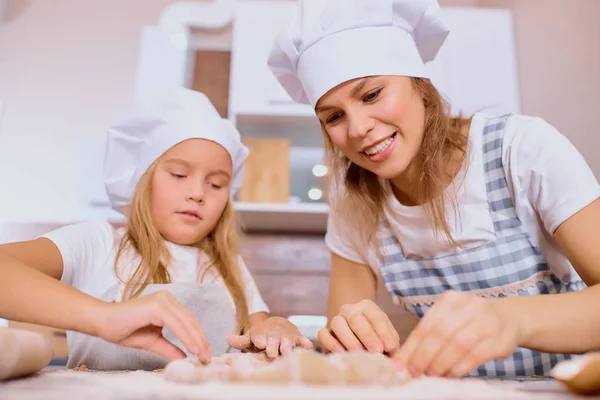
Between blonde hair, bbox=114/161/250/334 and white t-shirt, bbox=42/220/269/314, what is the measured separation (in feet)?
0.04

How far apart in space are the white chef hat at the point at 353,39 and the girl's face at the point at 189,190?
265mm

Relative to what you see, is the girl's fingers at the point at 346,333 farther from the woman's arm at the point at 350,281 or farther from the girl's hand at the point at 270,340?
the woman's arm at the point at 350,281

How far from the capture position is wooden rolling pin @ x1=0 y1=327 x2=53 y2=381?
0.40 m

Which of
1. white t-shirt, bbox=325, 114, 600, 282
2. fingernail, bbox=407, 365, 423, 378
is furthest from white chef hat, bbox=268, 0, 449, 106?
fingernail, bbox=407, 365, 423, 378

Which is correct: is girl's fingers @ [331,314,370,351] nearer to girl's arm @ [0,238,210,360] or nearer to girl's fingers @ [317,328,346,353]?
girl's fingers @ [317,328,346,353]

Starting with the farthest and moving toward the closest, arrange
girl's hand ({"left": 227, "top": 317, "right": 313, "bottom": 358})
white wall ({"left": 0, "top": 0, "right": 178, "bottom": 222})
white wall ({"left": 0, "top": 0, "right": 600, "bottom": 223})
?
white wall ({"left": 0, "top": 0, "right": 178, "bottom": 222}) < white wall ({"left": 0, "top": 0, "right": 600, "bottom": 223}) < girl's hand ({"left": 227, "top": 317, "right": 313, "bottom": 358})

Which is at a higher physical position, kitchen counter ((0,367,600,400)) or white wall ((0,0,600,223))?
white wall ((0,0,600,223))

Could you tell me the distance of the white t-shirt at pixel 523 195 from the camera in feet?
2.31

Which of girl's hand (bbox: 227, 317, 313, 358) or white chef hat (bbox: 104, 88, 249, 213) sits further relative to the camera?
white chef hat (bbox: 104, 88, 249, 213)

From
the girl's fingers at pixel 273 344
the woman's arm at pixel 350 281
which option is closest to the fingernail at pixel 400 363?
the girl's fingers at pixel 273 344

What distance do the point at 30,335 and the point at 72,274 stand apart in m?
0.46

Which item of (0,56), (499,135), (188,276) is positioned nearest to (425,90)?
(499,135)

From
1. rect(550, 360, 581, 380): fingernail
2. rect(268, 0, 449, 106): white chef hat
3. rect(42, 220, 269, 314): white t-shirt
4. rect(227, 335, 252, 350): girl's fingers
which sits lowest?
rect(227, 335, 252, 350): girl's fingers

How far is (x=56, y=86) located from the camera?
1898mm
